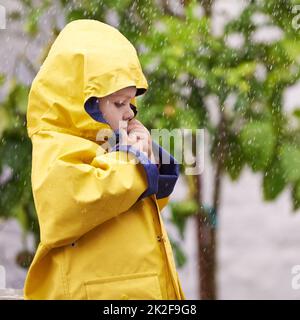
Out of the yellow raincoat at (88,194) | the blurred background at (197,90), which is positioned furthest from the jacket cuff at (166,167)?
the blurred background at (197,90)

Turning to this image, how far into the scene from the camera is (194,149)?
325 centimetres

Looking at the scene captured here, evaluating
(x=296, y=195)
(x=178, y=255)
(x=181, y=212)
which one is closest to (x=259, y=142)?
(x=296, y=195)

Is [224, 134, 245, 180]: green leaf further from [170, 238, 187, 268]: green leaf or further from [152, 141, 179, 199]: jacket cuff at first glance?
[152, 141, 179, 199]: jacket cuff

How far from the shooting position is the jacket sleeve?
154 cm

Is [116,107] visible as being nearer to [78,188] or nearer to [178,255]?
[78,188]

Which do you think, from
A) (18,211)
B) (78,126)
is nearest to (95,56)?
(78,126)

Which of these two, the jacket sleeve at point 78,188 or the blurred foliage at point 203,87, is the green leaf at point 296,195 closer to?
the blurred foliage at point 203,87

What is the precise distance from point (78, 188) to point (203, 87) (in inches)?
68.9

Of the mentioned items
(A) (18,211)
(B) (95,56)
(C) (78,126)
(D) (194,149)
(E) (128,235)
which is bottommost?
(A) (18,211)

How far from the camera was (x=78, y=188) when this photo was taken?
5.07ft

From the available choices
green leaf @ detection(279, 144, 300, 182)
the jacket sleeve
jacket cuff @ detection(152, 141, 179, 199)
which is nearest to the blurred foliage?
green leaf @ detection(279, 144, 300, 182)

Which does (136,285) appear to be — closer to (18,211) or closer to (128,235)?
(128,235)

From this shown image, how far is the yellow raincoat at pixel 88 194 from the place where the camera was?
61.1 inches

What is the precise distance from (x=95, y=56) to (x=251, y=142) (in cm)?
153
